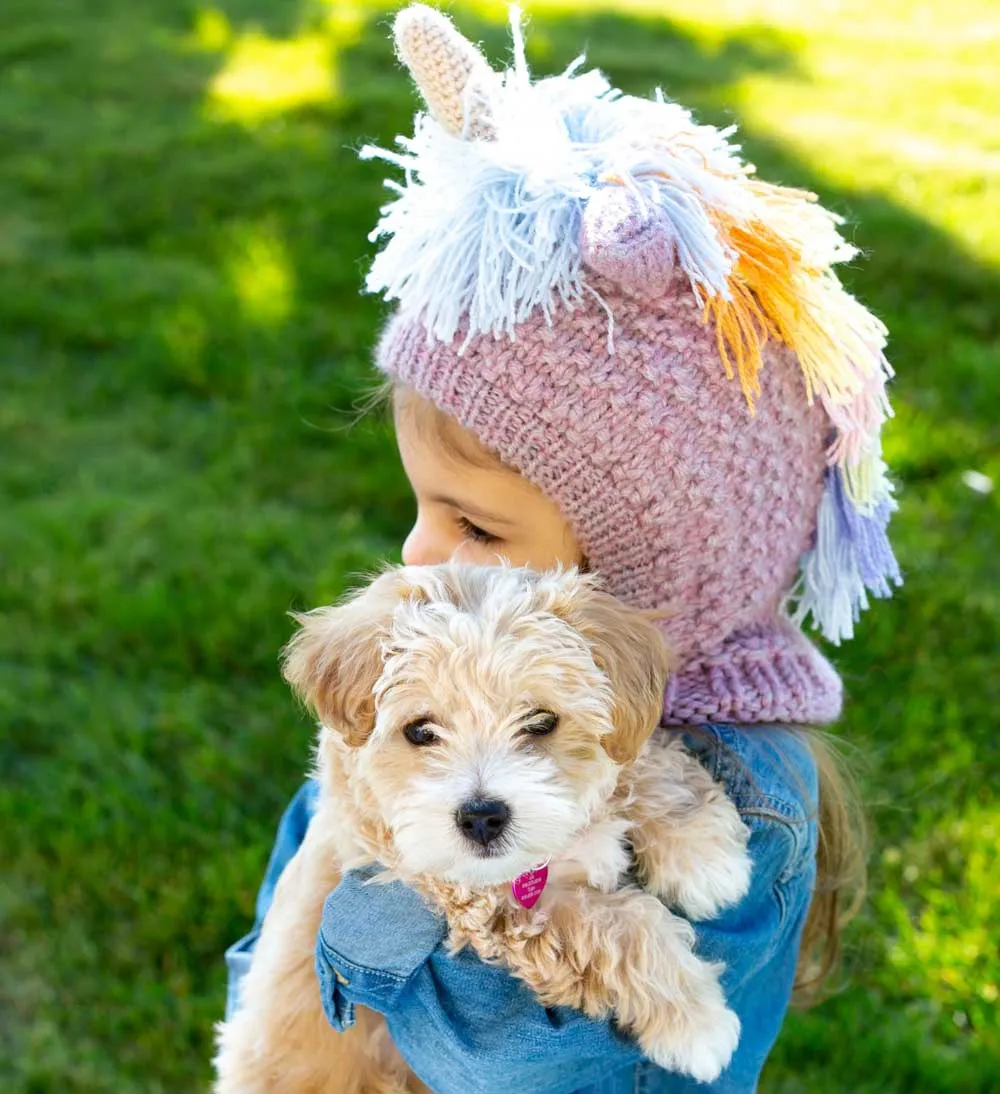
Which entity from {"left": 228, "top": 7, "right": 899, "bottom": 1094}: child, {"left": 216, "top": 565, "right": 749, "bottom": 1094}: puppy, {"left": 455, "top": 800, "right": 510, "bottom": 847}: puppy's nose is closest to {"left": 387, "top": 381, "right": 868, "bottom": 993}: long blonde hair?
{"left": 228, "top": 7, "right": 899, "bottom": 1094}: child

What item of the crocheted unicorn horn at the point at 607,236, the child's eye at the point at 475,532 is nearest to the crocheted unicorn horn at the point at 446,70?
the crocheted unicorn horn at the point at 607,236

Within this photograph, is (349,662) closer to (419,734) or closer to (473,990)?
(419,734)

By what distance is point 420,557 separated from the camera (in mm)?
2643

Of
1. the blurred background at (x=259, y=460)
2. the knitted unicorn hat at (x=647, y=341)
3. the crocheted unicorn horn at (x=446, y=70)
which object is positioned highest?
the crocheted unicorn horn at (x=446, y=70)

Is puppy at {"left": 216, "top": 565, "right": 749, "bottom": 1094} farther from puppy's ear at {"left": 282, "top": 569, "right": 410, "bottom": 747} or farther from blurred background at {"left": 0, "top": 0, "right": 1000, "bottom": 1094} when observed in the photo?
blurred background at {"left": 0, "top": 0, "right": 1000, "bottom": 1094}

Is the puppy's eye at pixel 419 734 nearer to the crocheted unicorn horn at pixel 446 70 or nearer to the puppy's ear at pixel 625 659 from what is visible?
the puppy's ear at pixel 625 659

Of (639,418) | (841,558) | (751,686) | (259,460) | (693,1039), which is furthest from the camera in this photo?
(259,460)

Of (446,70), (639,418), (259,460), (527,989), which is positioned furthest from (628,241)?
(259,460)

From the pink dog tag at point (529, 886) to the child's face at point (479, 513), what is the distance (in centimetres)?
61

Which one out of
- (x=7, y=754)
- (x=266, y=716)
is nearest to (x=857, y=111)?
A: (x=266, y=716)

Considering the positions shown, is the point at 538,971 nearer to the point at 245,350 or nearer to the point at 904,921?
the point at 904,921

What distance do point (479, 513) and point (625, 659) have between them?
22.9 inches

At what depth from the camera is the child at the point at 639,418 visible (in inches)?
87.8

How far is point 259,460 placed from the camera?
548 centimetres
